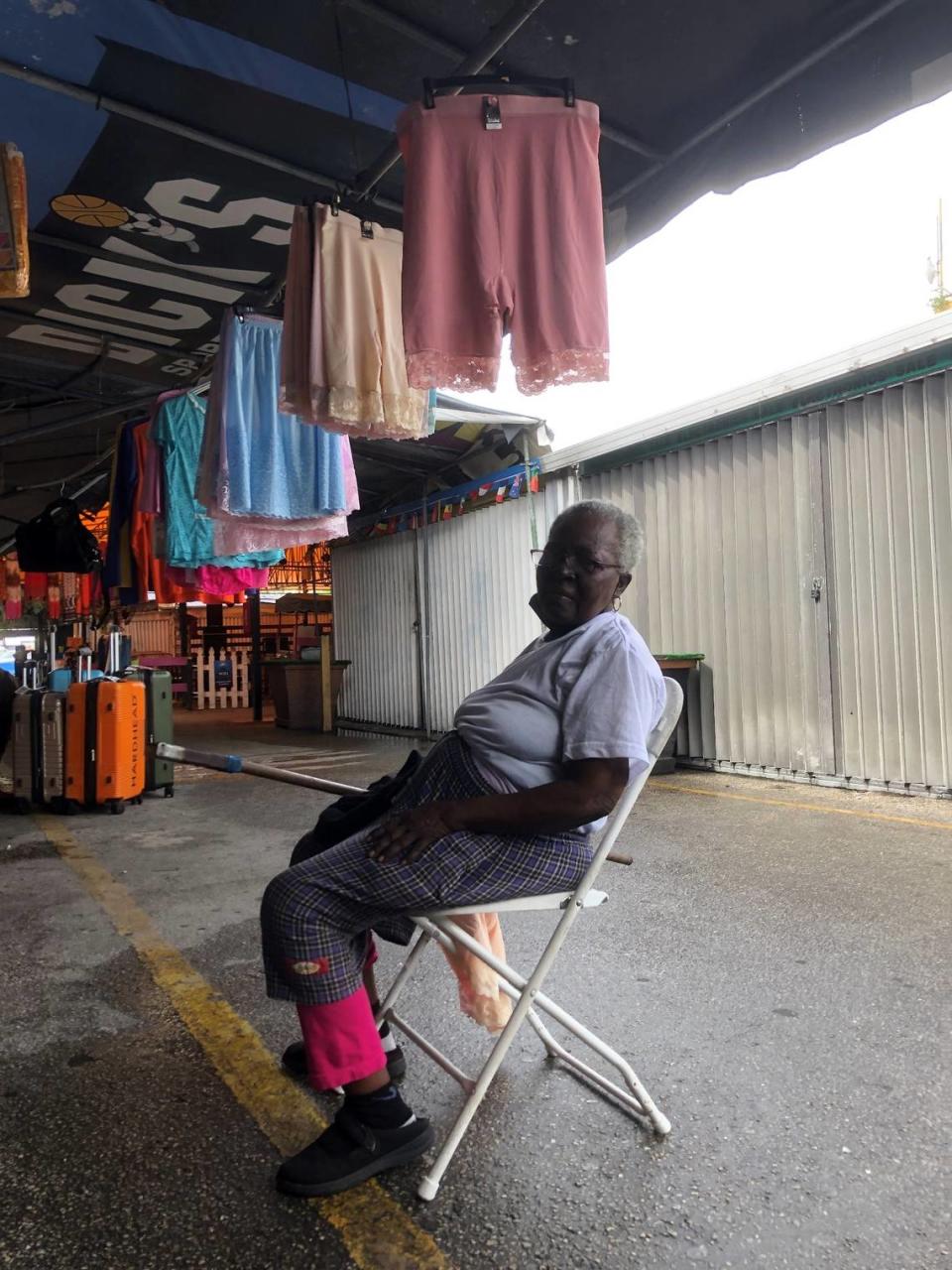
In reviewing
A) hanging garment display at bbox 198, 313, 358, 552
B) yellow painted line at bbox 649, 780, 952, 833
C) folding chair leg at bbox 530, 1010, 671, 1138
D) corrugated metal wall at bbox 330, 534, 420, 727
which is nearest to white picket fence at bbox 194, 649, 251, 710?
corrugated metal wall at bbox 330, 534, 420, 727

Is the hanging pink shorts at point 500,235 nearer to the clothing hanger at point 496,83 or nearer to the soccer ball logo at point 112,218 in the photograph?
the clothing hanger at point 496,83

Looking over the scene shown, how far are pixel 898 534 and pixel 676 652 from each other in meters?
2.35

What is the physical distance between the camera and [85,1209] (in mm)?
1888

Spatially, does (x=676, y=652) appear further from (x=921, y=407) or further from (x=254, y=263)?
(x=254, y=263)

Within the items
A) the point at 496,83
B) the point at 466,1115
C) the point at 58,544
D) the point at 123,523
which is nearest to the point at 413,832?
the point at 466,1115

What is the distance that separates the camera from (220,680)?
1955 cm

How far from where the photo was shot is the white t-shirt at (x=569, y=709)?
198 cm

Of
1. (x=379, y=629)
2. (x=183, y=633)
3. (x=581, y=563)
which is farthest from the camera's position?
(x=183, y=633)

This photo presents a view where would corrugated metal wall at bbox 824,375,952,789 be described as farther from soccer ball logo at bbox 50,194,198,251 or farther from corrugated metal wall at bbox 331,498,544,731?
soccer ball logo at bbox 50,194,198,251

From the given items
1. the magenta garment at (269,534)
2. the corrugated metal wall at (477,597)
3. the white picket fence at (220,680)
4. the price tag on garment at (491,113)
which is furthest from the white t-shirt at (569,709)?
the white picket fence at (220,680)

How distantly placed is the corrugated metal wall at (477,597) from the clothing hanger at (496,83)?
657 centimetres

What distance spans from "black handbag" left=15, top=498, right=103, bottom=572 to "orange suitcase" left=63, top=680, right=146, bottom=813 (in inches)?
135

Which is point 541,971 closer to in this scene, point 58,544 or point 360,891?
point 360,891

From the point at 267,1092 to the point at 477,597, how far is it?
8.92 m
